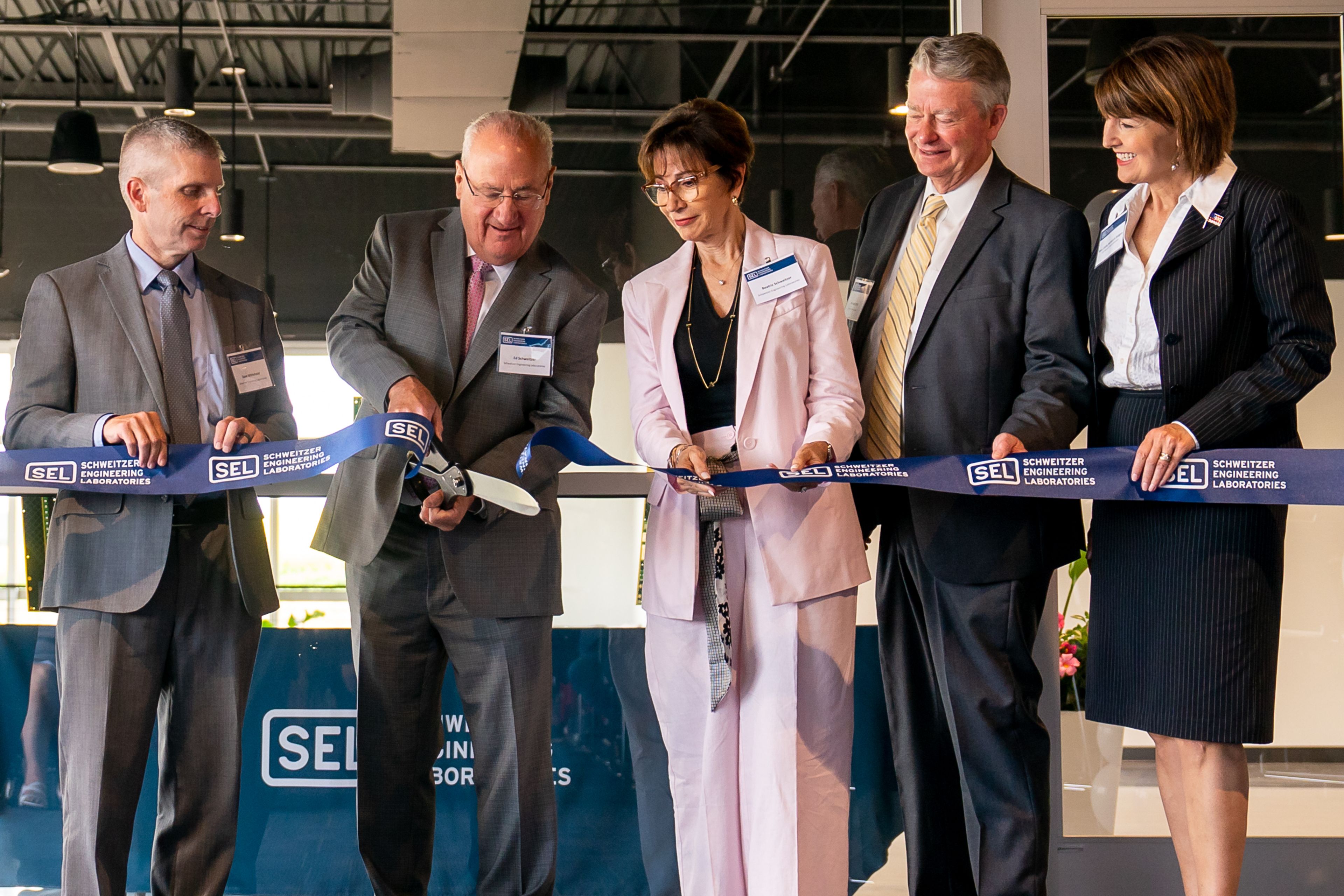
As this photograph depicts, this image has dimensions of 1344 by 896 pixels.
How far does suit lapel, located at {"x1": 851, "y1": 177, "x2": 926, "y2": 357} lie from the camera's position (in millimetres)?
2797

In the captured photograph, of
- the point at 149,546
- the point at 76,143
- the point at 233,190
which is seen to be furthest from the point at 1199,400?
the point at 233,190

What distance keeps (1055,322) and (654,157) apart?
99 centimetres

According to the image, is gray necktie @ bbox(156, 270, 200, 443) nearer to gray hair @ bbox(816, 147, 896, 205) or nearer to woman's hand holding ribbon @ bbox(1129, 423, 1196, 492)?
woman's hand holding ribbon @ bbox(1129, 423, 1196, 492)

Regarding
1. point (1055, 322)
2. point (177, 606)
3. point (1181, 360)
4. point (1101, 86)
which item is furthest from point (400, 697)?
point (1101, 86)

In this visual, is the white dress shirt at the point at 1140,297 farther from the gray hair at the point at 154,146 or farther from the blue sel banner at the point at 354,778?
the gray hair at the point at 154,146

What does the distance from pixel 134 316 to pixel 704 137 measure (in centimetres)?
133

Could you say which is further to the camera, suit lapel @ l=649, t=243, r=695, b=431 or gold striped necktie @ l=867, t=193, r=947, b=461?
gold striped necktie @ l=867, t=193, r=947, b=461

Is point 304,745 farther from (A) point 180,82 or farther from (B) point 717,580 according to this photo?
(A) point 180,82

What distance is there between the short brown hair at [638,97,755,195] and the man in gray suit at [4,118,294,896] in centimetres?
100

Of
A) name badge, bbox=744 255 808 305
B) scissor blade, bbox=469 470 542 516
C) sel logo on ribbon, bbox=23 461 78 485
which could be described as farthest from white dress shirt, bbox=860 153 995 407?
sel logo on ribbon, bbox=23 461 78 485

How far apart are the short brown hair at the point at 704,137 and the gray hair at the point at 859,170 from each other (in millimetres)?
1403

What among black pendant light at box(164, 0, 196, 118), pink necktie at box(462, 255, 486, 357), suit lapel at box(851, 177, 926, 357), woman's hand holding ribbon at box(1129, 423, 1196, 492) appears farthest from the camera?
black pendant light at box(164, 0, 196, 118)

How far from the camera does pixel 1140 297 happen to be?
2447 mm

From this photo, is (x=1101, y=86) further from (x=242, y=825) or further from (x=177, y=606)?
(x=242, y=825)
